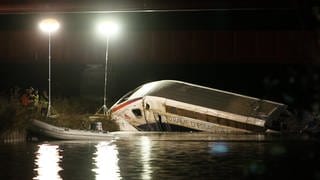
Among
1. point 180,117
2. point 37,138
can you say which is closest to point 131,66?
point 180,117

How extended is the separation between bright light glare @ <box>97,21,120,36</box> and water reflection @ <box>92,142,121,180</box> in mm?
12041

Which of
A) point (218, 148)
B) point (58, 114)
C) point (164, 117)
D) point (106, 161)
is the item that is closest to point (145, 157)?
point (106, 161)

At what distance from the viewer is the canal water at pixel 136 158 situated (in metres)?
15.1

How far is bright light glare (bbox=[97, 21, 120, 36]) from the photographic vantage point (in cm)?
3583

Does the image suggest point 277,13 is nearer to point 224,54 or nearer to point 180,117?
point 224,54

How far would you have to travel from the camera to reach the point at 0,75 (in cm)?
4044

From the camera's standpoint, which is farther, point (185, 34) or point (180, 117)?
point (185, 34)

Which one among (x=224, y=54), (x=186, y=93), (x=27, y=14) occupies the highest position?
(x=27, y=14)

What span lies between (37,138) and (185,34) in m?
14.8

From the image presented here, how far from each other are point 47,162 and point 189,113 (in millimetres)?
15681

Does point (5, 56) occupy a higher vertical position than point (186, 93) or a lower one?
higher

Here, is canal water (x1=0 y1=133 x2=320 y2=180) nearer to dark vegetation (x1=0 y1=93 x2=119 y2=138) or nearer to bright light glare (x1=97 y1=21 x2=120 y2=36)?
dark vegetation (x1=0 y1=93 x2=119 y2=138)

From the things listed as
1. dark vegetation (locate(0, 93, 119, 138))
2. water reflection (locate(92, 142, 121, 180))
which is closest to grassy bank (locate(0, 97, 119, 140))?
dark vegetation (locate(0, 93, 119, 138))

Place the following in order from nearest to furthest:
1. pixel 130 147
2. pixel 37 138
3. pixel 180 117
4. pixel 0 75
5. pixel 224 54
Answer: pixel 130 147 → pixel 37 138 → pixel 180 117 → pixel 224 54 → pixel 0 75
